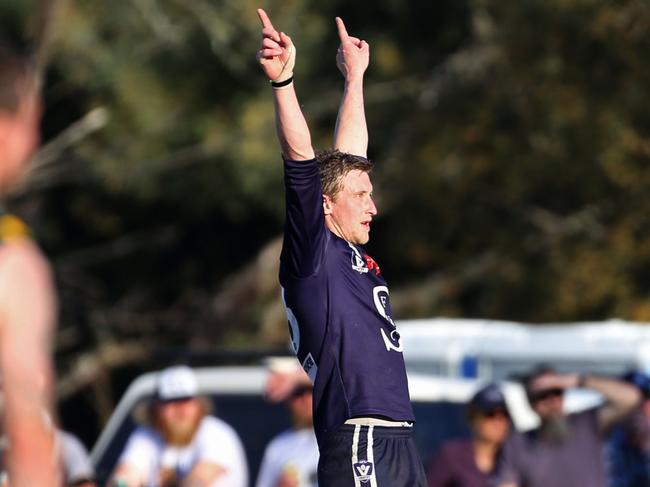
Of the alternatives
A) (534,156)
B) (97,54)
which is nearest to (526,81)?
(534,156)

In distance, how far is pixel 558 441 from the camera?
9539 millimetres

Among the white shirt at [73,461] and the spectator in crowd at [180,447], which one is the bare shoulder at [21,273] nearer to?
the white shirt at [73,461]

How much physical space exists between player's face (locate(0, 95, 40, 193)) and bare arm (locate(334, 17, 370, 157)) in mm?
2849

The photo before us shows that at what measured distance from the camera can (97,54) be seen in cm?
1953

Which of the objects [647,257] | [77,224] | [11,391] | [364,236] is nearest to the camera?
[11,391]

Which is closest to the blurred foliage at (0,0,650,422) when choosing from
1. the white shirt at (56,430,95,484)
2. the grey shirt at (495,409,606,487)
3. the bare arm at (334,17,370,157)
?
the grey shirt at (495,409,606,487)

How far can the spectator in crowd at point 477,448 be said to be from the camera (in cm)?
907

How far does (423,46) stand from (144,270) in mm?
5305

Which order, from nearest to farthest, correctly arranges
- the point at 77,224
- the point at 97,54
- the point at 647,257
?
the point at 647,257 < the point at 97,54 < the point at 77,224

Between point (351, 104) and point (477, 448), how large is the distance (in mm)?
3351

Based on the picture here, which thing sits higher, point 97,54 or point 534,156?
point 97,54

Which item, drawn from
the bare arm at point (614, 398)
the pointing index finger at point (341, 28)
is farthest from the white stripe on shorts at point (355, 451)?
the bare arm at point (614, 398)

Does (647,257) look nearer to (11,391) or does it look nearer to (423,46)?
(423,46)

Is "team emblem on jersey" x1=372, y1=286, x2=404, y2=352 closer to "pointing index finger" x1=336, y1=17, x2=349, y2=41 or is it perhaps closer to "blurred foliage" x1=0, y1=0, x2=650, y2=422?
"pointing index finger" x1=336, y1=17, x2=349, y2=41
